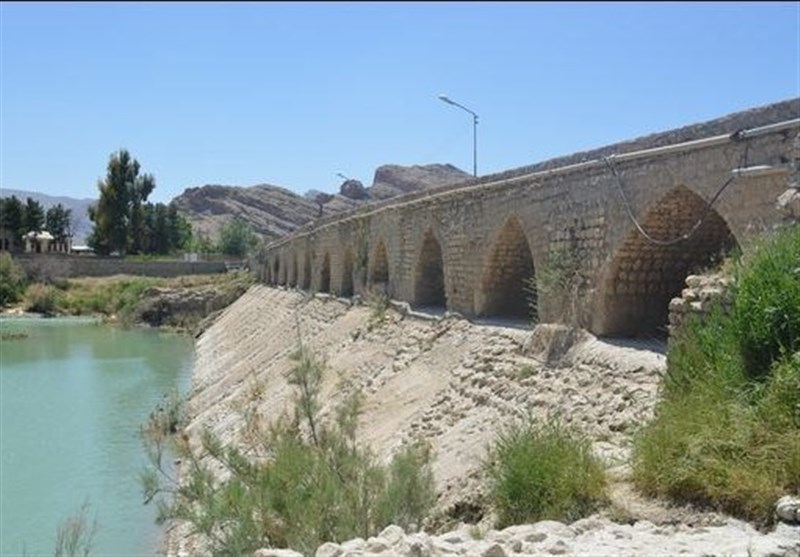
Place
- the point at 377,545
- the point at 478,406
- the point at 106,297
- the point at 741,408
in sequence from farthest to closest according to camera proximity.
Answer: the point at 106,297 < the point at 478,406 < the point at 741,408 < the point at 377,545

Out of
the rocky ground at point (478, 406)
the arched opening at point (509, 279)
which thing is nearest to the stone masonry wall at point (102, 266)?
the rocky ground at point (478, 406)

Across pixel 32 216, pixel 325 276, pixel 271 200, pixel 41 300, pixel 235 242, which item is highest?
pixel 271 200

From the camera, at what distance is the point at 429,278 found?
18219 mm

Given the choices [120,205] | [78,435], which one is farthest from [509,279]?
[120,205]

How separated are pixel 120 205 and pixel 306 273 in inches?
1454

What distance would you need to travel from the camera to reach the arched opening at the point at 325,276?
28984mm

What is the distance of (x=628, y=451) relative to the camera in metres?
6.84

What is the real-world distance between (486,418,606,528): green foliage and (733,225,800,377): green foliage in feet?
4.22

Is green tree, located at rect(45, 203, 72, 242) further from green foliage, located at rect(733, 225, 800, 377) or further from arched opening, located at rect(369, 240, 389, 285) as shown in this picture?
green foliage, located at rect(733, 225, 800, 377)

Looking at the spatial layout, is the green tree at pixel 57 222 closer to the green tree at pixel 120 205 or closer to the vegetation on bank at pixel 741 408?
the green tree at pixel 120 205

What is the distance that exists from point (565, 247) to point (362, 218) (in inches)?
470

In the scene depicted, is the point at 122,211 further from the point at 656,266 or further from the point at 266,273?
the point at 656,266

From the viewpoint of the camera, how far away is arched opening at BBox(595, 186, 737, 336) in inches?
404

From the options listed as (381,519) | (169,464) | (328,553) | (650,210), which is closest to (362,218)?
(169,464)
